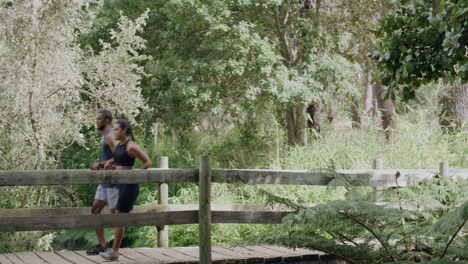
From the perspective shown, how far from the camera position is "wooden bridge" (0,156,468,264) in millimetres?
6512

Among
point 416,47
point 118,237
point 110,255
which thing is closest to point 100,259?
point 110,255

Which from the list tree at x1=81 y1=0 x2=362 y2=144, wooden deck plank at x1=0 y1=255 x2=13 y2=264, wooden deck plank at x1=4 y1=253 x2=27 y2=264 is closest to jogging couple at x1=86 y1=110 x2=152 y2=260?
wooden deck plank at x1=4 y1=253 x2=27 y2=264

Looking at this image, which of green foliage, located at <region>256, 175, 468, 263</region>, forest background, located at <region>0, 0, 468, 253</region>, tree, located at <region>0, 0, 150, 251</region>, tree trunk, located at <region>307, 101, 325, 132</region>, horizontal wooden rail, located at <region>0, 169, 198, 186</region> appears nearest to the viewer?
green foliage, located at <region>256, 175, 468, 263</region>

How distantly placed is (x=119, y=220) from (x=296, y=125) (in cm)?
993

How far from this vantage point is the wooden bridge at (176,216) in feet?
21.4

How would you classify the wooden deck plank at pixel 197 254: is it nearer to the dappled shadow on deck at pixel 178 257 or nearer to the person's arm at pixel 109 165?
the dappled shadow on deck at pixel 178 257

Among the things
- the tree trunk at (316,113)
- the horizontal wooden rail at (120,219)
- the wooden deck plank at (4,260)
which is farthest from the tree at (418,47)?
the tree trunk at (316,113)

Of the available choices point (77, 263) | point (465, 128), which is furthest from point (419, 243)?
point (465, 128)

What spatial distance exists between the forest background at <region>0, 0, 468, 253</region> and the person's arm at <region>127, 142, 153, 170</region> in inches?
168

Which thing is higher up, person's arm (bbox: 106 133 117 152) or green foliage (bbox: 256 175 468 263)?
person's arm (bbox: 106 133 117 152)

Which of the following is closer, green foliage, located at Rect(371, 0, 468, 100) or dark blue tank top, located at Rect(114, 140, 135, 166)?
green foliage, located at Rect(371, 0, 468, 100)

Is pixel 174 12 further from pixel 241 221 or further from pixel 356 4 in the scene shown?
pixel 241 221

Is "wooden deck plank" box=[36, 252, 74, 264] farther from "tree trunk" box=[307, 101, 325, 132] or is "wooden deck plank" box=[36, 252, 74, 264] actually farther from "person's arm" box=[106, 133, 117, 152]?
Result: "tree trunk" box=[307, 101, 325, 132]

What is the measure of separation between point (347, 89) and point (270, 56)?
2.32 m
